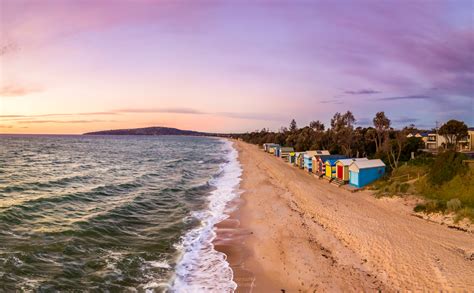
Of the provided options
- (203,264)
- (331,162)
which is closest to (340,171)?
(331,162)

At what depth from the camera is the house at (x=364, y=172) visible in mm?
33031

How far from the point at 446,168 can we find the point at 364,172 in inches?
315

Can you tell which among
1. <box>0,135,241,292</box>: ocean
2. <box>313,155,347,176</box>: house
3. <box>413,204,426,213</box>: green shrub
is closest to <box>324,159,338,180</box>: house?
<box>313,155,347,176</box>: house

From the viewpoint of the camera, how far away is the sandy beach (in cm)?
1355

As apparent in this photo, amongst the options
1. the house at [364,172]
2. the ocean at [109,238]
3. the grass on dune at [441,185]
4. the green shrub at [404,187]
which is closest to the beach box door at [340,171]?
the house at [364,172]

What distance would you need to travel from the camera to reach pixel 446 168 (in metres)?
26.7

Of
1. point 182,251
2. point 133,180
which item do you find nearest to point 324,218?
point 182,251

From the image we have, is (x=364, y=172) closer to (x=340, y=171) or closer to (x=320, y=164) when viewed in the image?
(x=340, y=171)

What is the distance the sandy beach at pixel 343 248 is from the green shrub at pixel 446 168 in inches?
184

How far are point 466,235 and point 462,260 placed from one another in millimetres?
4100

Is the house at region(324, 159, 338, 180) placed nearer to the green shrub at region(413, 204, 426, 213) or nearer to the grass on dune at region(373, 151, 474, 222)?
the grass on dune at region(373, 151, 474, 222)

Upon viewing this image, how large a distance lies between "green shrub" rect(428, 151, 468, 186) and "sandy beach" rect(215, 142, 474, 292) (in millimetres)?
4663

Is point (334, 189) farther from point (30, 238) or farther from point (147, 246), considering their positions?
point (30, 238)

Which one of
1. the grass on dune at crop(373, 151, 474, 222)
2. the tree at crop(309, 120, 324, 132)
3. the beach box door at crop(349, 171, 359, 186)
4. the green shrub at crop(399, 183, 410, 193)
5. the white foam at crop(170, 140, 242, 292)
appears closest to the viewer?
the white foam at crop(170, 140, 242, 292)
